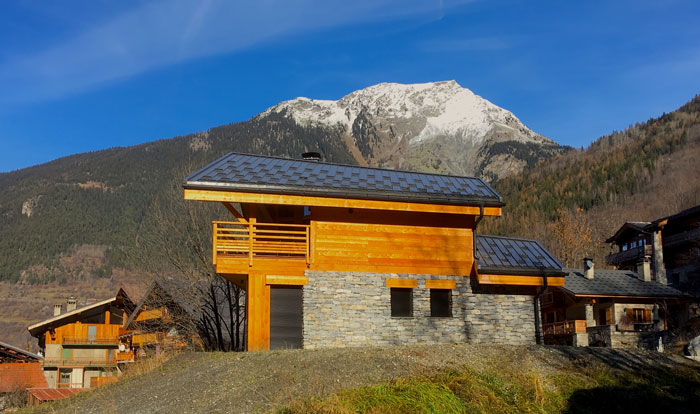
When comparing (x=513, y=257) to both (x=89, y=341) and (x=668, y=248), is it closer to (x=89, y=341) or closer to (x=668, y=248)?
(x=668, y=248)

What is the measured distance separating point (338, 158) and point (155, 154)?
55.7m

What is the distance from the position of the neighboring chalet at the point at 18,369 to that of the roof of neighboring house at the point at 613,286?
29965 mm

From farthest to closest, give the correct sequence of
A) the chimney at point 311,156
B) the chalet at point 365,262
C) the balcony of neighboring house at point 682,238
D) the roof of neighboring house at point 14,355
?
Answer: 1. the balcony of neighboring house at point 682,238
2. the roof of neighboring house at point 14,355
3. the chimney at point 311,156
4. the chalet at point 365,262

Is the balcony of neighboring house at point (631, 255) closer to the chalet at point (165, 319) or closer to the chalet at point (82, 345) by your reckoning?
the chalet at point (165, 319)

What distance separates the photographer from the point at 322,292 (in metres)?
18.4

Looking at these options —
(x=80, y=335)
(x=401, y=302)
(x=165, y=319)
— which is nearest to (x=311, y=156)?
(x=401, y=302)

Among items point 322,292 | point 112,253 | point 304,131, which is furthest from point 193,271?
point 304,131

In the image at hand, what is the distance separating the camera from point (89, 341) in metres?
45.2

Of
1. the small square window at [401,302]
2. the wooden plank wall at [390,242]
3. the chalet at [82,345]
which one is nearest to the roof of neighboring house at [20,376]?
the chalet at [82,345]

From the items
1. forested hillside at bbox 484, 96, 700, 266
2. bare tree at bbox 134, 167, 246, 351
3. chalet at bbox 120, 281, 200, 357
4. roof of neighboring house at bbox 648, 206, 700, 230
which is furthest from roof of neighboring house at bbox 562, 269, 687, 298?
forested hillside at bbox 484, 96, 700, 266

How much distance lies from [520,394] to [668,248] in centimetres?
4257

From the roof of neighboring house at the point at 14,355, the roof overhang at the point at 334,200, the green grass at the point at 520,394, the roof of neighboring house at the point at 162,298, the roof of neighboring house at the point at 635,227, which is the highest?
the roof of neighboring house at the point at 635,227

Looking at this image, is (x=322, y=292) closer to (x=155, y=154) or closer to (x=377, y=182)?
(x=377, y=182)

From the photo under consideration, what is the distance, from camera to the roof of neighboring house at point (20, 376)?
3359 cm
